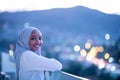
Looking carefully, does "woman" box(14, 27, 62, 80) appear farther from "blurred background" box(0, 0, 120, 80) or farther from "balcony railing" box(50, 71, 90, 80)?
"blurred background" box(0, 0, 120, 80)

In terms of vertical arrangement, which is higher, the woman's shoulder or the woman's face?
the woman's face

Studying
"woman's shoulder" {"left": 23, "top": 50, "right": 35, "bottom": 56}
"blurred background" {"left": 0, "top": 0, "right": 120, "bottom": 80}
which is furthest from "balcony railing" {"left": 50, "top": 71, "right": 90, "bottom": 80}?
"blurred background" {"left": 0, "top": 0, "right": 120, "bottom": 80}

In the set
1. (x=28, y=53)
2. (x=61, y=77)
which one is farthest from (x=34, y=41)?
(x=61, y=77)

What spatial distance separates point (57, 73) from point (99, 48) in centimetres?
82

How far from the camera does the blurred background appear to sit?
2.42m

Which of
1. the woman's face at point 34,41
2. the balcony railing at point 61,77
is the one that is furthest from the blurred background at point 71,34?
the woman's face at point 34,41

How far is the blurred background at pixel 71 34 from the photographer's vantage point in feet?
7.94

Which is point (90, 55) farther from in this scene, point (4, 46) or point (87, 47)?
point (4, 46)

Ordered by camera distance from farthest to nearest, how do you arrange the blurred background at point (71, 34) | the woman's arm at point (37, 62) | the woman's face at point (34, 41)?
the blurred background at point (71, 34) < the woman's face at point (34, 41) < the woman's arm at point (37, 62)

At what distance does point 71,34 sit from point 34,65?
1083mm

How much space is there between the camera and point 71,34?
8.18ft

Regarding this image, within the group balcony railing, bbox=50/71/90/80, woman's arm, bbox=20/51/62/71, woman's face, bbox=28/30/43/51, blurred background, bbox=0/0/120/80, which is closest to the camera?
woman's arm, bbox=20/51/62/71

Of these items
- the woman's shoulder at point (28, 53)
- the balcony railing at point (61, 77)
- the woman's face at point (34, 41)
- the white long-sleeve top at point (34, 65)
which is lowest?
the balcony railing at point (61, 77)

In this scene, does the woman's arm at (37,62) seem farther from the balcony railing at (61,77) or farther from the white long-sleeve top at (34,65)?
the balcony railing at (61,77)
